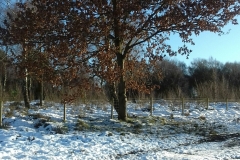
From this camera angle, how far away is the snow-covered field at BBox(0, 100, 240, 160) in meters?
9.19

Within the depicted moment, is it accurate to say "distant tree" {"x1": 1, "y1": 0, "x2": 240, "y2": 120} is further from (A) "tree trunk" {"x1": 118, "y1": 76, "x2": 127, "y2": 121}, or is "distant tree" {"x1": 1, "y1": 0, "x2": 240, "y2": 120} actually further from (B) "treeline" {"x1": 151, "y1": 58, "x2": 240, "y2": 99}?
(B) "treeline" {"x1": 151, "y1": 58, "x2": 240, "y2": 99}

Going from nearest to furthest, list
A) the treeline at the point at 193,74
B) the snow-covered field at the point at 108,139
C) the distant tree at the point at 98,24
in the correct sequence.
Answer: the snow-covered field at the point at 108,139
the distant tree at the point at 98,24
the treeline at the point at 193,74

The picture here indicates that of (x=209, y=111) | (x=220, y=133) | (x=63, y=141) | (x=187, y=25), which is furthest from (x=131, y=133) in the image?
(x=209, y=111)

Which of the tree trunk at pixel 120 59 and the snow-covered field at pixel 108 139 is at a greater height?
the tree trunk at pixel 120 59

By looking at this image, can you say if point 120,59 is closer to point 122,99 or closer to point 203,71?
point 122,99

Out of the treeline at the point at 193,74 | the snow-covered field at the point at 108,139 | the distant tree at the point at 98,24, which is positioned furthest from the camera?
the treeline at the point at 193,74

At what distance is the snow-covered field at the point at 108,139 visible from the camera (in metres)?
9.19

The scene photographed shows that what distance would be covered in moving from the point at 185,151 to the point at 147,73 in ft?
25.4

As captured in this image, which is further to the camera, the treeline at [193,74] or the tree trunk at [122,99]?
the treeline at [193,74]

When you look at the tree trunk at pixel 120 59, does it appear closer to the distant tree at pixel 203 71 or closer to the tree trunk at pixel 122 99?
the tree trunk at pixel 122 99

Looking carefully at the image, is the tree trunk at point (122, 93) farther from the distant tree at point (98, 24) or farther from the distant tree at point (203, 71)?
the distant tree at point (203, 71)

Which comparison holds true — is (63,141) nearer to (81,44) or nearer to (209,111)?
(81,44)

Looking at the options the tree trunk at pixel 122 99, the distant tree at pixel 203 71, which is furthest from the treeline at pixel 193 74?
the tree trunk at pixel 122 99

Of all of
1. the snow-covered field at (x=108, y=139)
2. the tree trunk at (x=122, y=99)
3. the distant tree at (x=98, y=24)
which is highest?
the distant tree at (x=98, y=24)
